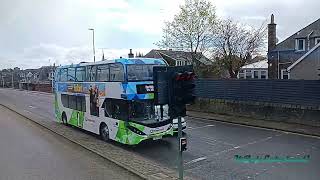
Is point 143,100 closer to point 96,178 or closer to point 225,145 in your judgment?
point 225,145

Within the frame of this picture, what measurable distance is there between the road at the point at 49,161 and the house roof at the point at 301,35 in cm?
3067

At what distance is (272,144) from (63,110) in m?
11.8

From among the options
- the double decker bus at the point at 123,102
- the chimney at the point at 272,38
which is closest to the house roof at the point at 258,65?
the chimney at the point at 272,38

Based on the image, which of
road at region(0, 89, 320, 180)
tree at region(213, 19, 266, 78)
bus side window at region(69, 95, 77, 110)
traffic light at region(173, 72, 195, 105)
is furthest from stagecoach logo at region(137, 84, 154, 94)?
tree at region(213, 19, 266, 78)

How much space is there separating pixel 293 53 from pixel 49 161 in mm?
34077

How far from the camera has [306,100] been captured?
18672 millimetres

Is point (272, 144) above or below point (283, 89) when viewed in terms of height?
below

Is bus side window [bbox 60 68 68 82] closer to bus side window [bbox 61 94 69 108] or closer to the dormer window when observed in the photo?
bus side window [bbox 61 94 69 108]

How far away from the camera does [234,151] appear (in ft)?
42.6

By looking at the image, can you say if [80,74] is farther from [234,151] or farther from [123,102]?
[234,151]

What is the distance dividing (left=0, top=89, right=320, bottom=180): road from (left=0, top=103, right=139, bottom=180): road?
2.01 metres

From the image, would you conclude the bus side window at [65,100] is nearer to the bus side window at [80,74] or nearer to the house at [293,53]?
the bus side window at [80,74]

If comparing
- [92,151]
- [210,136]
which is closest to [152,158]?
[92,151]

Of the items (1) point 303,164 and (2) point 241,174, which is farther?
(1) point 303,164
